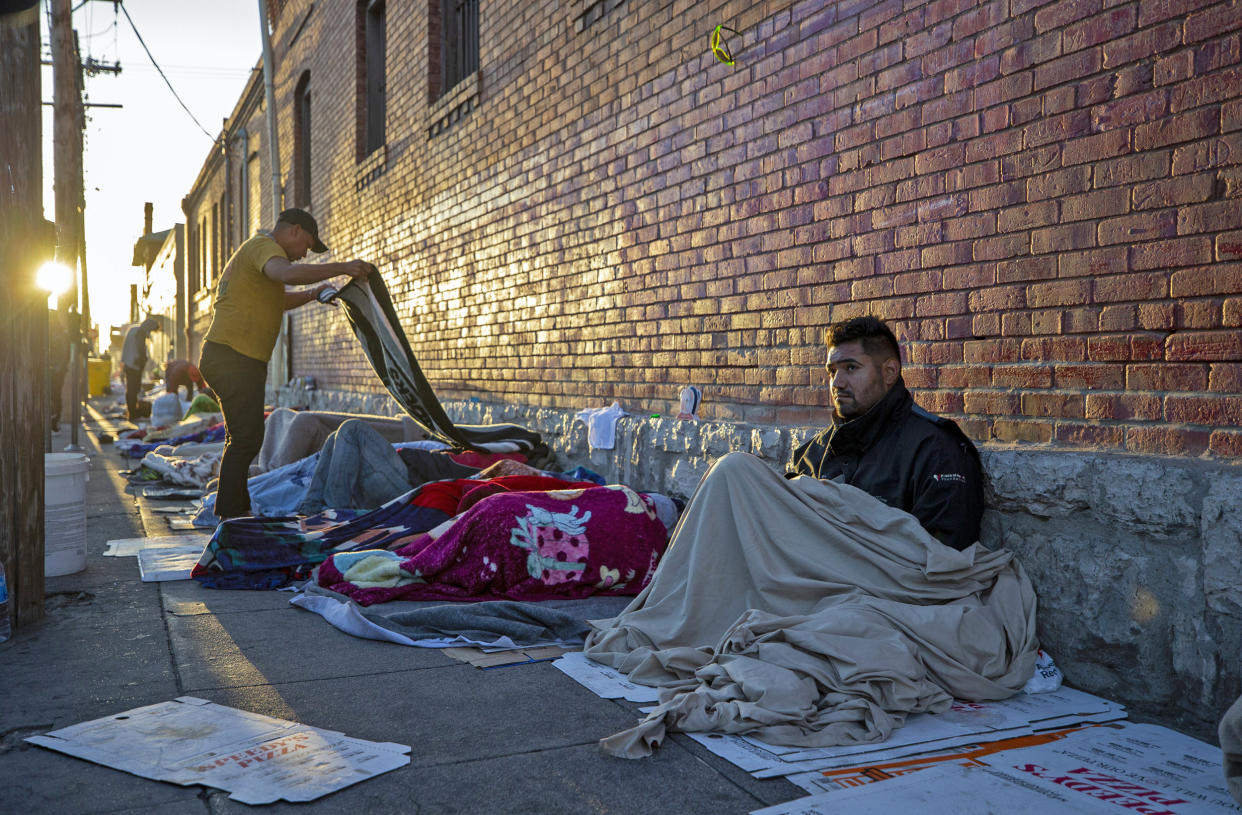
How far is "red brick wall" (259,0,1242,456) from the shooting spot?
2846 mm

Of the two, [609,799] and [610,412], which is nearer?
[609,799]

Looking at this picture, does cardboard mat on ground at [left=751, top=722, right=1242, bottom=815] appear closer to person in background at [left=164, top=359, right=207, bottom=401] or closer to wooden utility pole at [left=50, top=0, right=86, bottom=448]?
wooden utility pole at [left=50, top=0, right=86, bottom=448]

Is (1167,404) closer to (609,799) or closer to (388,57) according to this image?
(609,799)

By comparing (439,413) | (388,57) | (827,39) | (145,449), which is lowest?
(145,449)

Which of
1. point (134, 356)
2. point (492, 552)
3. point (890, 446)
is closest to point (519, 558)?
point (492, 552)

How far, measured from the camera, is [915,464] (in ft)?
11.0

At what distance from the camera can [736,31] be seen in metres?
4.86

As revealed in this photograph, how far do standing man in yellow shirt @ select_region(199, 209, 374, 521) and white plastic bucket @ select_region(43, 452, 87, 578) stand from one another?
1.03m

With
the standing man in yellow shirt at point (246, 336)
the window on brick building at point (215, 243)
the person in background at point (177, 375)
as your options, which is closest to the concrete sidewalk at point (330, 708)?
the standing man in yellow shirt at point (246, 336)

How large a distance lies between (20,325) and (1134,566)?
159 inches

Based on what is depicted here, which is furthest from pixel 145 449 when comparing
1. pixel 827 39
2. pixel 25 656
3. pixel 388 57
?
pixel 827 39

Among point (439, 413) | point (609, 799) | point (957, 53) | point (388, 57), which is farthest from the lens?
point (388, 57)

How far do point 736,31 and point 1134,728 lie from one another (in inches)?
141

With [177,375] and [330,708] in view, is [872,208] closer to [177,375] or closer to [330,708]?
[330,708]
